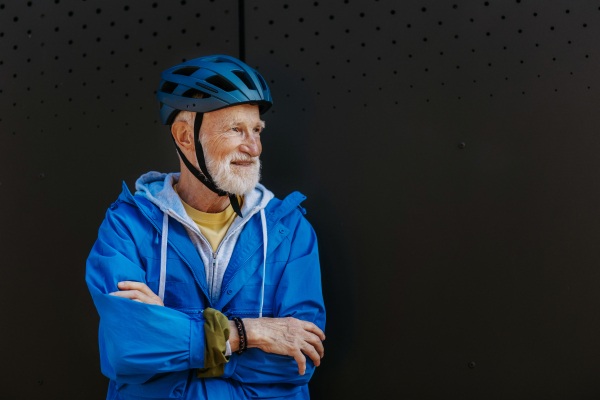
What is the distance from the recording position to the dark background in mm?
2408

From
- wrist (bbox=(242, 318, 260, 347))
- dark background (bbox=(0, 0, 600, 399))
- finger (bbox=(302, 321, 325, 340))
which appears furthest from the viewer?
dark background (bbox=(0, 0, 600, 399))

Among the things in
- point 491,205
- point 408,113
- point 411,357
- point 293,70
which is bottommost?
point 411,357

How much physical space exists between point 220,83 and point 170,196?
1.83 ft

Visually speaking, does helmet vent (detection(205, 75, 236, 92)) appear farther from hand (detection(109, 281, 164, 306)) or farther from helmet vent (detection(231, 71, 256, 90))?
hand (detection(109, 281, 164, 306))

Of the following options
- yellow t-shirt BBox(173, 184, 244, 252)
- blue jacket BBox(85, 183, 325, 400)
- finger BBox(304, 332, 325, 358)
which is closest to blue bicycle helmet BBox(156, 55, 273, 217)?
yellow t-shirt BBox(173, 184, 244, 252)

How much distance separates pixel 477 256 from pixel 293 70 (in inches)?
58.7

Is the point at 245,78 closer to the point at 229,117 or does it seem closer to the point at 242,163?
the point at 229,117

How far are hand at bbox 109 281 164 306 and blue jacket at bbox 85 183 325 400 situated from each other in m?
0.03

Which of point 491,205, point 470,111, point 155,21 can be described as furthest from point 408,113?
point 155,21

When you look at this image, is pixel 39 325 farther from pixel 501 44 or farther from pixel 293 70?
pixel 501 44

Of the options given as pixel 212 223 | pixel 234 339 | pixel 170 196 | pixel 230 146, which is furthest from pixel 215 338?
pixel 230 146

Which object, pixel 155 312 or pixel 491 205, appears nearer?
pixel 155 312

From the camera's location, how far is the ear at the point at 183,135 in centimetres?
193

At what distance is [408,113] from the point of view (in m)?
2.44
